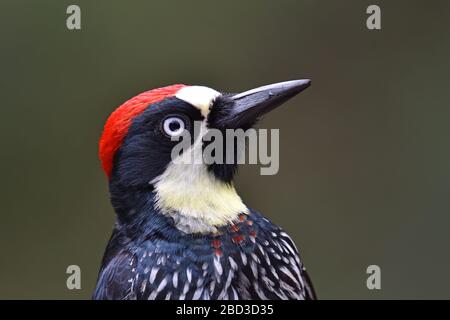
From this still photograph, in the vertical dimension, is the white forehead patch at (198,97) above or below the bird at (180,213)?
above

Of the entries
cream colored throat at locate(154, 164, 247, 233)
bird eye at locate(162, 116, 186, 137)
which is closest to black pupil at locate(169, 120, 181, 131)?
bird eye at locate(162, 116, 186, 137)

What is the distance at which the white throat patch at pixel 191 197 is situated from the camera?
2.66m

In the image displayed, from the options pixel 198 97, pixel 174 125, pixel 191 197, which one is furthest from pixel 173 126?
pixel 191 197

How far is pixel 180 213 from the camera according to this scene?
2652 millimetres

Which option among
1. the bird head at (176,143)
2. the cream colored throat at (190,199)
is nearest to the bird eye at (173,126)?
the bird head at (176,143)

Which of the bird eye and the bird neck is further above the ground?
the bird eye

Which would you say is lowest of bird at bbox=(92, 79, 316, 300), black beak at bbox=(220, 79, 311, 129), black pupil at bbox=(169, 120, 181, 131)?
bird at bbox=(92, 79, 316, 300)

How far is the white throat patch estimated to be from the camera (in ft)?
8.71

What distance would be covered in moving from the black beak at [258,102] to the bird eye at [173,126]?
17cm

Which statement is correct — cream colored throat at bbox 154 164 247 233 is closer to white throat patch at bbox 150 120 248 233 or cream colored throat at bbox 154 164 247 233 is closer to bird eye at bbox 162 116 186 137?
white throat patch at bbox 150 120 248 233

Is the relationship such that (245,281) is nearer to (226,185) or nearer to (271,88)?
(226,185)

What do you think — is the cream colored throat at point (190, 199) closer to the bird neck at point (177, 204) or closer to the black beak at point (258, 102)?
the bird neck at point (177, 204)
